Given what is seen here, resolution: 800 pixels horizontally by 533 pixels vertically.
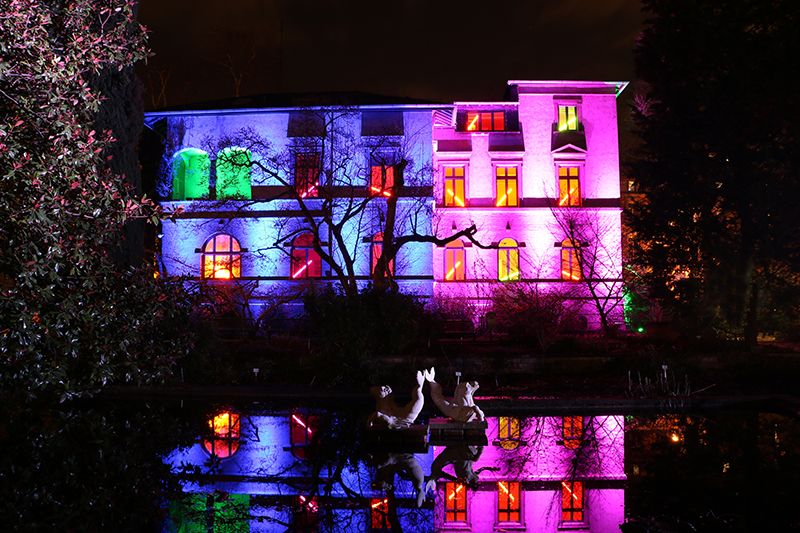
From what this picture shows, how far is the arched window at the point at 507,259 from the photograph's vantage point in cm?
3138

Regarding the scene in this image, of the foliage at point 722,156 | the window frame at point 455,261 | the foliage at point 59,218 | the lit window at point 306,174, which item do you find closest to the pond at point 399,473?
the foliage at point 59,218

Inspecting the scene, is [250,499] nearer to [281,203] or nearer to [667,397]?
[667,397]

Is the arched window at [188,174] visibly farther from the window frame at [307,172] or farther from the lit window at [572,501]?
the lit window at [572,501]

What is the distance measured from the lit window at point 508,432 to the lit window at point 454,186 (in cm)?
2147

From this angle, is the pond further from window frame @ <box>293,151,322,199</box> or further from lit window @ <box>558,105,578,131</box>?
lit window @ <box>558,105,578,131</box>

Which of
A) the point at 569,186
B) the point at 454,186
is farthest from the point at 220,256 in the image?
the point at 569,186

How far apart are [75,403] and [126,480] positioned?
7.08 metres

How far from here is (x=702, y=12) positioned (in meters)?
22.8

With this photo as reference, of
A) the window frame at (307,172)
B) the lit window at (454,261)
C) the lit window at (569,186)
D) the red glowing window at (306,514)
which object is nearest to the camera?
the red glowing window at (306,514)

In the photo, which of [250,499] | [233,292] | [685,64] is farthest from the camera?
[233,292]

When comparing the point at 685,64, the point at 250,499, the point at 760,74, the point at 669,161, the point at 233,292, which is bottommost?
the point at 250,499

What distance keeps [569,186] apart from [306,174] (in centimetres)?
1456

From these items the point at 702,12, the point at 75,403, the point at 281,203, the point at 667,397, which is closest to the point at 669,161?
the point at 702,12

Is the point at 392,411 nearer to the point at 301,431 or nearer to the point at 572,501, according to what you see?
the point at 301,431
